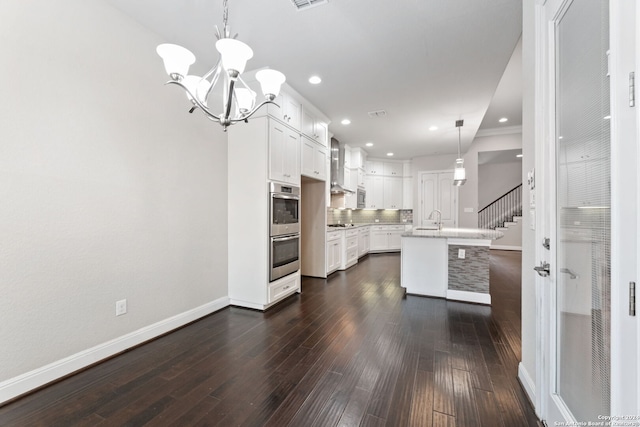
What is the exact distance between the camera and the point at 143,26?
2.40 metres

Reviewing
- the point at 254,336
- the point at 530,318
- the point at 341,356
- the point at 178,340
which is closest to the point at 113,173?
the point at 178,340

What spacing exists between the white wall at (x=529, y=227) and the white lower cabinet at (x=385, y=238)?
5.61 meters

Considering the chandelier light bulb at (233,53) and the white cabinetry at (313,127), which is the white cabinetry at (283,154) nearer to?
the white cabinetry at (313,127)

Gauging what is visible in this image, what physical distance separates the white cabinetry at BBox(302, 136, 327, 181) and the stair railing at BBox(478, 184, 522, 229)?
23.9 feet

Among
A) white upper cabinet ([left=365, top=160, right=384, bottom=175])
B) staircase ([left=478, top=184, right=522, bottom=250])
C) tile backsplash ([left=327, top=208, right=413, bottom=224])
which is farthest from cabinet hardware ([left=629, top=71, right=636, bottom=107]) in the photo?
staircase ([left=478, top=184, right=522, bottom=250])

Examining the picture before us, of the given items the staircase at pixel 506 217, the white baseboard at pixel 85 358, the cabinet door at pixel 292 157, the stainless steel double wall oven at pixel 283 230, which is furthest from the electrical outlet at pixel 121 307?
the staircase at pixel 506 217

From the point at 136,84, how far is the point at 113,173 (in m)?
0.83

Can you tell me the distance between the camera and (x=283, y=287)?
3.53m

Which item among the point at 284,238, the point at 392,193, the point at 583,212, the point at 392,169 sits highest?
the point at 392,169

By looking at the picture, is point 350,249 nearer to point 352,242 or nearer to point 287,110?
point 352,242

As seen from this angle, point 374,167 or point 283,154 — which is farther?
point 374,167

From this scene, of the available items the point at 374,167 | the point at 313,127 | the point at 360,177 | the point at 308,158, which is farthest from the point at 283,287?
the point at 374,167

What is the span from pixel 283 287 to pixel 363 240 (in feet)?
12.2

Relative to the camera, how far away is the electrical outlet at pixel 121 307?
2213 mm
